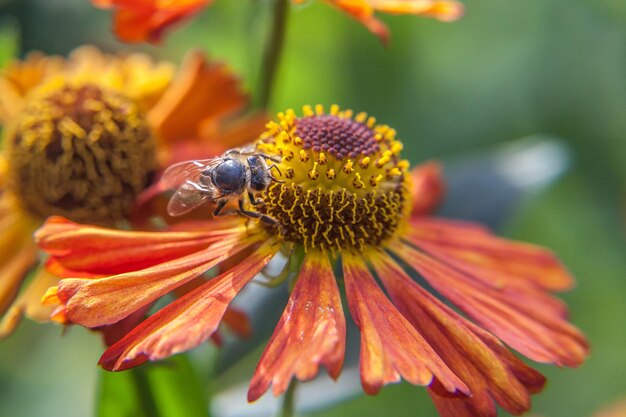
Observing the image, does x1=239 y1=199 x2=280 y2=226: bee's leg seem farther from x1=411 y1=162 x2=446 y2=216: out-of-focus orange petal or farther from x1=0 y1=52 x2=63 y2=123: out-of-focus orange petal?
x1=0 y1=52 x2=63 y2=123: out-of-focus orange petal

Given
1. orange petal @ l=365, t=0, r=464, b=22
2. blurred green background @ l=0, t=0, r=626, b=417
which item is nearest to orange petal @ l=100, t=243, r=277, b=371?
orange petal @ l=365, t=0, r=464, b=22

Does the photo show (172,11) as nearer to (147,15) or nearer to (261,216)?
(147,15)

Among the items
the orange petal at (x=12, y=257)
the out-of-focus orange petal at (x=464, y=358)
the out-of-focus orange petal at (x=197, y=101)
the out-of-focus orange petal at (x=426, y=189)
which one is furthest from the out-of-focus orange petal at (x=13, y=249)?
the out-of-focus orange petal at (x=426, y=189)

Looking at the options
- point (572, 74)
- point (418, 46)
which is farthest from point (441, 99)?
point (572, 74)

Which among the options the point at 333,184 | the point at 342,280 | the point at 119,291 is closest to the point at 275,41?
the point at 333,184

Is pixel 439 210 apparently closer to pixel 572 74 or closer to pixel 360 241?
pixel 360 241

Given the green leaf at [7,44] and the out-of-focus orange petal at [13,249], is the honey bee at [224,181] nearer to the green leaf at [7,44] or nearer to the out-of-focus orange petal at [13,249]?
the out-of-focus orange petal at [13,249]
